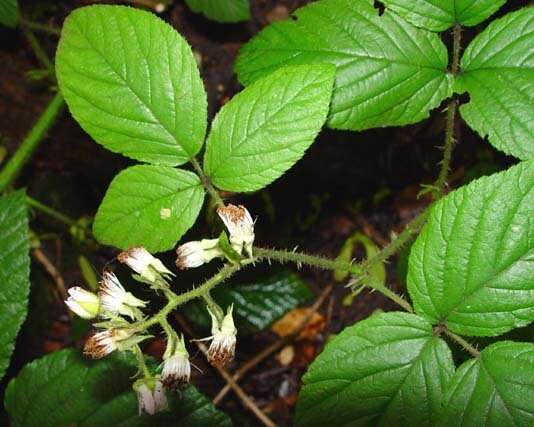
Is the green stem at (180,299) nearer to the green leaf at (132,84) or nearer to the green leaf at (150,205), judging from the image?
the green leaf at (150,205)

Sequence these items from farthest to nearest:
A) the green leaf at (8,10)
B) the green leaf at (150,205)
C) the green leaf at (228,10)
Result: the green leaf at (228,10)
the green leaf at (8,10)
the green leaf at (150,205)

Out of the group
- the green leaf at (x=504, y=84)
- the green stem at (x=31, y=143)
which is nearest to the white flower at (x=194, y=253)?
the green leaf at (x=504, y=84)

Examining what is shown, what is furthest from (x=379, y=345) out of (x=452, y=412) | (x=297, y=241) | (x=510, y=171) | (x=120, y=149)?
(x=297, y=241)

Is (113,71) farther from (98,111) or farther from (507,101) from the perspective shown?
(507,101)

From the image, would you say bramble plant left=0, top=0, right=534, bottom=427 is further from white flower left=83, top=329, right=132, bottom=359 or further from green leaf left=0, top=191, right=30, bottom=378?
green leaf left=0, top=191, right=30, bottom=378

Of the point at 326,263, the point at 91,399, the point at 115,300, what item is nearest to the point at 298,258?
the point at 326,263

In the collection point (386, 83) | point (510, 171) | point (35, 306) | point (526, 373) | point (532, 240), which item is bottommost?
point (35, 306)
